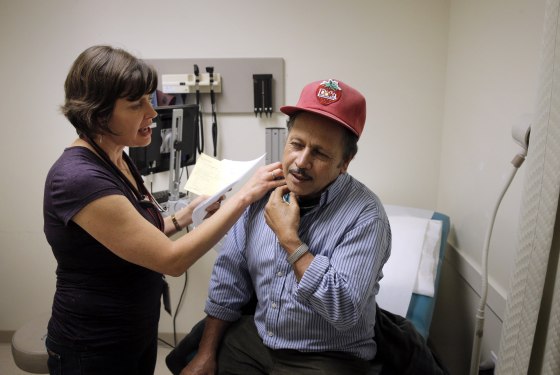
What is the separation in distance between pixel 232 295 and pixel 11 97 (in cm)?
190

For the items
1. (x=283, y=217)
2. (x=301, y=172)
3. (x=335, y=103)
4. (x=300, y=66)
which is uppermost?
(x=300, y=66)

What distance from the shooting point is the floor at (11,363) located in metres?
2.35

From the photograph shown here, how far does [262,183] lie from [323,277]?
0.34 meters

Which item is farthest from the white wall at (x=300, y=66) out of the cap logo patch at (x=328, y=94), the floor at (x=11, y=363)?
the cap logo patch at (x=328, y=94)

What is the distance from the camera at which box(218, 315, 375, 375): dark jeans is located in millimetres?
1145

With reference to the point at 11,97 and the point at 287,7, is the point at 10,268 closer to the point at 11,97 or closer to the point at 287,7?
the point at 11,97

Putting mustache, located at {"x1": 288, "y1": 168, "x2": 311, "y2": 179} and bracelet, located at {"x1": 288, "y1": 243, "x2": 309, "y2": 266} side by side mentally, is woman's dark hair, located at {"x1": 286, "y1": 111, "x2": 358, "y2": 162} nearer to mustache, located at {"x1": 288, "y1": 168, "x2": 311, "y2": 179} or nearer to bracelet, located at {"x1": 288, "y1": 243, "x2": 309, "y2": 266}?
mustache, located at {"x1": 288, "y1": 168, "x2": 311, "y2": 179}

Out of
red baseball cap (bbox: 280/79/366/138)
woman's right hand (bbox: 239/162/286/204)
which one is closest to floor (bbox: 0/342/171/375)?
woman's right hand (bbox: 239/162/286/204)

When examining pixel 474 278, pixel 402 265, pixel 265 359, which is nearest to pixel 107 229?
pixel 265 359

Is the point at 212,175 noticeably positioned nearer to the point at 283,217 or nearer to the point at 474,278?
the point at 283,217

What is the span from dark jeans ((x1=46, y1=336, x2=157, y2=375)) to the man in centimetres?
18

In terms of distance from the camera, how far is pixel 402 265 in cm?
179

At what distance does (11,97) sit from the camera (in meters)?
2.33

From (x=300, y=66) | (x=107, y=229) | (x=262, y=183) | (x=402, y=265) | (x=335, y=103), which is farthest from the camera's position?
(x=300, y=66)
